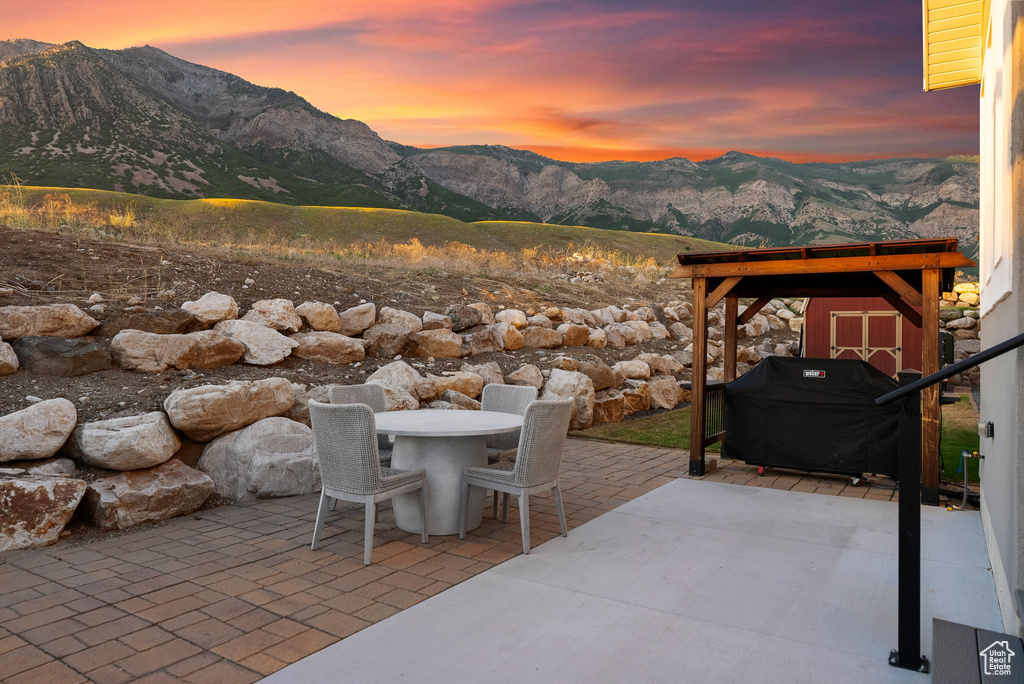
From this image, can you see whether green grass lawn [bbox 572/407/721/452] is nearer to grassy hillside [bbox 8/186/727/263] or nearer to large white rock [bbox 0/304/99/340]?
large white rock [bbox 0/304/99/340]

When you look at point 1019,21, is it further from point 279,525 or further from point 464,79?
point 464,79

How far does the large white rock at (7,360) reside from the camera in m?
5.34

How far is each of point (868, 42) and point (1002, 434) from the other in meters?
50.1

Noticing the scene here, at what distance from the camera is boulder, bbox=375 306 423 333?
8.59m

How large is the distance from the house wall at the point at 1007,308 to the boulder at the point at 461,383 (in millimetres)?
5228

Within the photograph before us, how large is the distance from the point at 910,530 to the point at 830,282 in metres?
5.83

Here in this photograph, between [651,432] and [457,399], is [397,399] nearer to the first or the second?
[457,399]

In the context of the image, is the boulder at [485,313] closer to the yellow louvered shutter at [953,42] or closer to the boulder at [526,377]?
the boulder at [526,377]

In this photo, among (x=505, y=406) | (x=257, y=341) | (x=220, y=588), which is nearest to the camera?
(x=220, y=588)

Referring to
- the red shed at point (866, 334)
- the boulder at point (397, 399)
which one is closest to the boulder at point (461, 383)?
the boulder at point (397, 399)

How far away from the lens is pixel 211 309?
6930 millimetres

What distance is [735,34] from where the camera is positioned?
24.0 meters

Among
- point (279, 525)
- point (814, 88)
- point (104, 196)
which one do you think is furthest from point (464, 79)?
point (814, 88)

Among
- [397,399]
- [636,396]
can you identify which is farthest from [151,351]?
[636,396]
